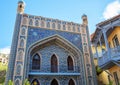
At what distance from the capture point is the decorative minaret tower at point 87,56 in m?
12.5

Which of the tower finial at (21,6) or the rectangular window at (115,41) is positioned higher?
the tower finial at (21,6)

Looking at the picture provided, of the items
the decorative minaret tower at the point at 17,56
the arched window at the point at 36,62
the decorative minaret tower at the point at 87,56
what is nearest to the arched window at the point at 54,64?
the arched window at the point at 36,62

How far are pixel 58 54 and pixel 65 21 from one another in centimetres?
353

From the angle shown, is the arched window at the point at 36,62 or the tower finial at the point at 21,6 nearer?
the arched window at the point at 36,62

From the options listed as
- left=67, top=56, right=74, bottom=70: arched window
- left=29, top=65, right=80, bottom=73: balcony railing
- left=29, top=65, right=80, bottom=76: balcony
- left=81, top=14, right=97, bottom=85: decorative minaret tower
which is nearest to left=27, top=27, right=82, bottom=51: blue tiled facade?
left=81, top=14, right=97, bottom=85: decorative minaret tower

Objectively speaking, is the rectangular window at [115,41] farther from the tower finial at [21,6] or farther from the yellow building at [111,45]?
the tower finial at [21,6]

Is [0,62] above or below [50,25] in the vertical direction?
below

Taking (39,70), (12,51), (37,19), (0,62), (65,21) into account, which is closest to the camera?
(12,51)

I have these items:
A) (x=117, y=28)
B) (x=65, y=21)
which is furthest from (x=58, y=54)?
(x=117, y=28)

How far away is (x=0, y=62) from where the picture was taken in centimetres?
2862

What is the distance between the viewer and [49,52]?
12.9m

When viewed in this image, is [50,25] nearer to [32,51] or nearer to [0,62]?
[32,51]

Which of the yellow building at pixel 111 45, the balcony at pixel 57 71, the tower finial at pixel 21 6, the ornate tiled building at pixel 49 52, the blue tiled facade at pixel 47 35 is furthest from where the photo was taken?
the tower finial at pixel 21 6

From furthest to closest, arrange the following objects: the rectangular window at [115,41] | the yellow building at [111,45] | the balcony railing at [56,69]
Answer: the balcony railing at [56,69] < the rectangular window at [115,41] < the yellow building at [111,45]
